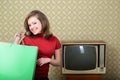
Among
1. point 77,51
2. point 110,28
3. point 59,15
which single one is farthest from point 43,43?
point 110,28

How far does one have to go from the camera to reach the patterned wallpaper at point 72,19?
256cm

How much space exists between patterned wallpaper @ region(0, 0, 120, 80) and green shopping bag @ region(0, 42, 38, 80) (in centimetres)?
134

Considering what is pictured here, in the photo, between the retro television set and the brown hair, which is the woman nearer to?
the brown hair

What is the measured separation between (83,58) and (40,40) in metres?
0.92

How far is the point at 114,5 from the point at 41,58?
1.54 metres

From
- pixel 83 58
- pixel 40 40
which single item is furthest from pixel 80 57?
pixel 40 40

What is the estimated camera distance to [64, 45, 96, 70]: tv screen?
7.39 feet

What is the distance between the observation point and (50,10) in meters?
2.58

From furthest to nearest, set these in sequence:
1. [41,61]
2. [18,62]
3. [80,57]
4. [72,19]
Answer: [72,19]
[80,57]
[41,61]
[18,62]

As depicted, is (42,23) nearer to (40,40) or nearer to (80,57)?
(40,40)

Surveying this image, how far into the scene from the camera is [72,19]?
103 inches

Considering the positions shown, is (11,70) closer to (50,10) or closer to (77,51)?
(77,51)

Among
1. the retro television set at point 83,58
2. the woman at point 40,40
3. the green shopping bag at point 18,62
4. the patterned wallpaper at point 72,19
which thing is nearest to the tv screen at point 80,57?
the retro television set at point 83,58

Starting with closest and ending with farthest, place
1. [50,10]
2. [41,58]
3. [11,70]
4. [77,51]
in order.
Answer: [11,70], [41,58], [77,51], [50,10]
